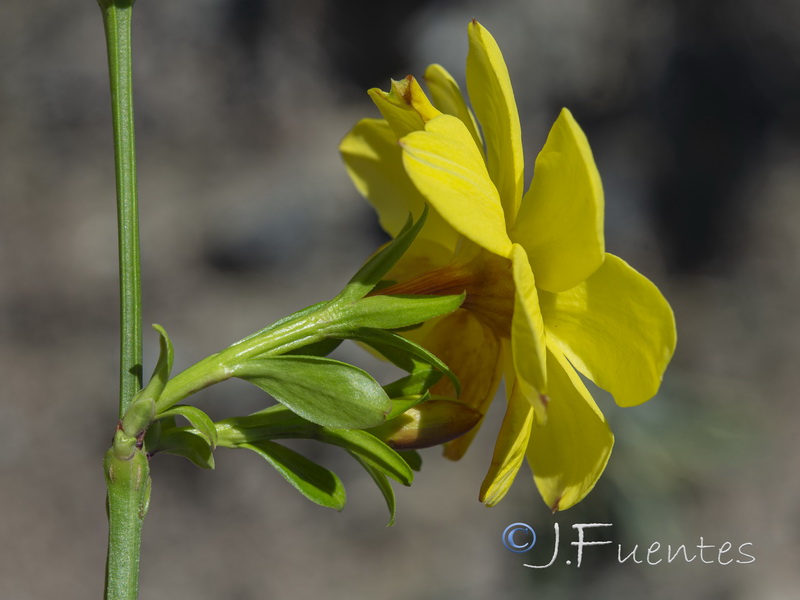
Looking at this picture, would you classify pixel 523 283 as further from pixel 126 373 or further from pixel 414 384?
pixel 126 373

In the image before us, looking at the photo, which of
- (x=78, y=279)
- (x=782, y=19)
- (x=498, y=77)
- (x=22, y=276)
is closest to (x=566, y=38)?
(x=782, y=19)

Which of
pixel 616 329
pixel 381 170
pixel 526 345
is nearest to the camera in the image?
pixel 526 345

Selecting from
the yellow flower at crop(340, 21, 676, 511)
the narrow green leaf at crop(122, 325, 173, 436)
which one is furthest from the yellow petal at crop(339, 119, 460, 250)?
the narrow green leaf at crop(122, 325, 173, 436)

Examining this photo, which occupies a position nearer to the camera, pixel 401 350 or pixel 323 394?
pixel 323 394

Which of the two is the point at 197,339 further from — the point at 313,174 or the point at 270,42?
the point at 270,42

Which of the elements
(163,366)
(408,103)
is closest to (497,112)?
(408,103)

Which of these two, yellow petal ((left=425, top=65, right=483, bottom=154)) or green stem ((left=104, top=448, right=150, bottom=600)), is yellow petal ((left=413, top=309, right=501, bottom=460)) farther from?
green stem ((left=104, top=448, right=150, bottom=600))
